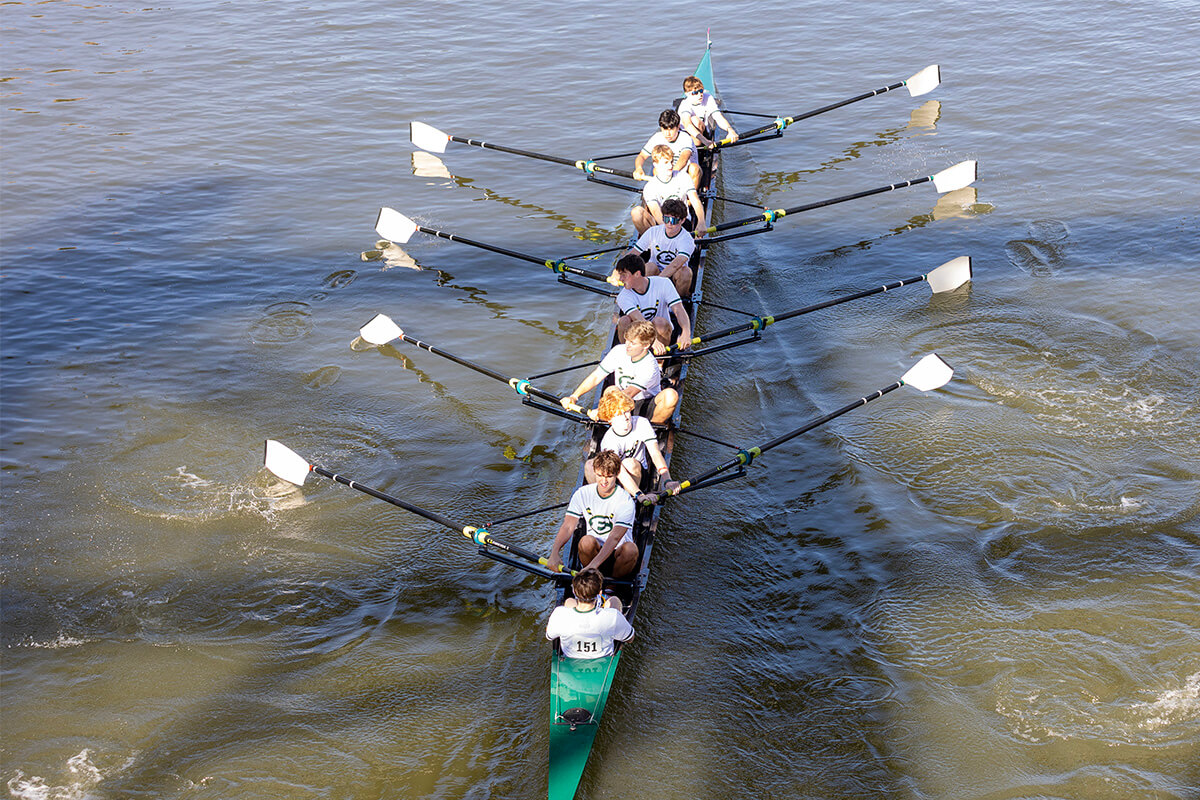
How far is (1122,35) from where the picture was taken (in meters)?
20.8

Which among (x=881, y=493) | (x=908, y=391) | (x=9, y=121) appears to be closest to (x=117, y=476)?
(x=881, y=493)

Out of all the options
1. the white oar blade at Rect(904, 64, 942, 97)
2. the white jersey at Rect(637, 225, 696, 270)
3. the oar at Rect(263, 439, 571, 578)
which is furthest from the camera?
the white oar blade at Rect(904, 64, 942, 97)

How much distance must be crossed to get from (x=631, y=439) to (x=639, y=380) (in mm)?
1015

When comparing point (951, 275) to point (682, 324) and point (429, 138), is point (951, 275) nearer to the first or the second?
point (682, 324)

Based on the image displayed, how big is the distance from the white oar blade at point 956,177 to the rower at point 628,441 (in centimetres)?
809

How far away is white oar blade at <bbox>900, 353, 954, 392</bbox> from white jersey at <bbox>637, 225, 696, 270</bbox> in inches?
116

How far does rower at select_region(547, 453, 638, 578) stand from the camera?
A: 734cm

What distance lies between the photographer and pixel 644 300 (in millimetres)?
9977

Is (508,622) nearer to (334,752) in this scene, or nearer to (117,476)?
(334,752)

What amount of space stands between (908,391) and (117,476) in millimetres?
8424

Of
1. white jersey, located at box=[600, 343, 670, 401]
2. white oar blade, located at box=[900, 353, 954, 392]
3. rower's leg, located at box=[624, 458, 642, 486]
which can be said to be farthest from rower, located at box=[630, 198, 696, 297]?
rower's leg, located at box=[624, 458, 642, 486]

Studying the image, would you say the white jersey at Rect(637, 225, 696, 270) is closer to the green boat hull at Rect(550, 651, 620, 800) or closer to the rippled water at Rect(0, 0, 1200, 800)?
the rippled water at Rect(0, 0, 1200, 800)

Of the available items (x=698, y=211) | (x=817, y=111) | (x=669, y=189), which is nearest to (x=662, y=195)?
(x=669, y=189)

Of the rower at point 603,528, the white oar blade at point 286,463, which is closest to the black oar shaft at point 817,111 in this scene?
the rower at point 603,528
